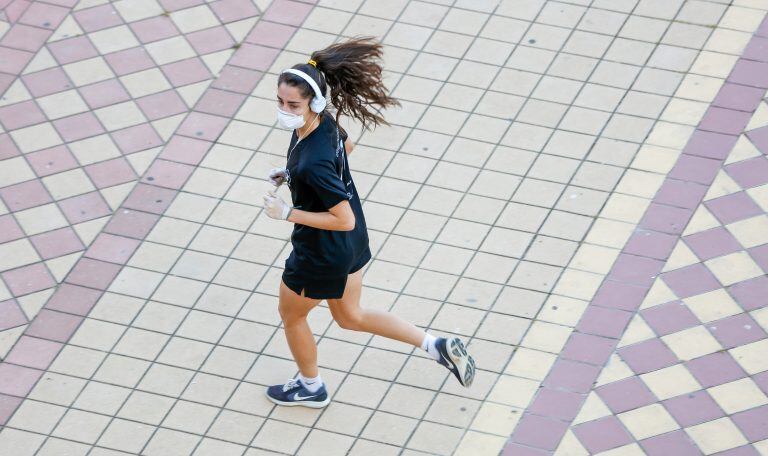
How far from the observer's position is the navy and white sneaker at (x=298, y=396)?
265 inches

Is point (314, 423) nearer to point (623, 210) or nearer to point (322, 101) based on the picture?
point (322, 101)

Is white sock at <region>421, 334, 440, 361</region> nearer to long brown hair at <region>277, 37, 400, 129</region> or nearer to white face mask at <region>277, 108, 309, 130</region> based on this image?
long brown hair at <region>277, 37, 400, 129</region>

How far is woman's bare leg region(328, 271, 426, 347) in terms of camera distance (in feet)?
20.7

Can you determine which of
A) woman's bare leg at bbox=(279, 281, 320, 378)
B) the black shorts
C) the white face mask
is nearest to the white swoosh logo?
woman's bare leg at bbox=(279, 281, 320, 378)

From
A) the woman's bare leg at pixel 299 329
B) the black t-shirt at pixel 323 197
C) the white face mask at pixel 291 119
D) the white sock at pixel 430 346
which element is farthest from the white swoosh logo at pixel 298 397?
the white face mask at pixel 291 119

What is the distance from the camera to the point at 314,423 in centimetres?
670

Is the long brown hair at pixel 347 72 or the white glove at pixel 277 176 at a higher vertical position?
the long brown hair at pixel 347 72

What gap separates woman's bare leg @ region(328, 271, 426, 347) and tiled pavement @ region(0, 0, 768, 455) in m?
0.40

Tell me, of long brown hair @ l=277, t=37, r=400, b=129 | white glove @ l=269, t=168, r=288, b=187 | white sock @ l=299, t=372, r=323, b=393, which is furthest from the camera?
white sock @ l=299, t=372, r=323, b=393

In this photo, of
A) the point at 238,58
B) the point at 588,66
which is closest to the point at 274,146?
the point at 238,58

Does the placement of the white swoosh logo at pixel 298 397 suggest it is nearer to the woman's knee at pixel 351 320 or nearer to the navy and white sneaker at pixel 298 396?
the navy and white sneaker at pixel 298 396

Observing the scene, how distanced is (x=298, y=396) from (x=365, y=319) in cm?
60

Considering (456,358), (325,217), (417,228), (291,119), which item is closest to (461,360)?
(456,358)

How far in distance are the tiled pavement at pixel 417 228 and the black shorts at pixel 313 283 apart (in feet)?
2.82
